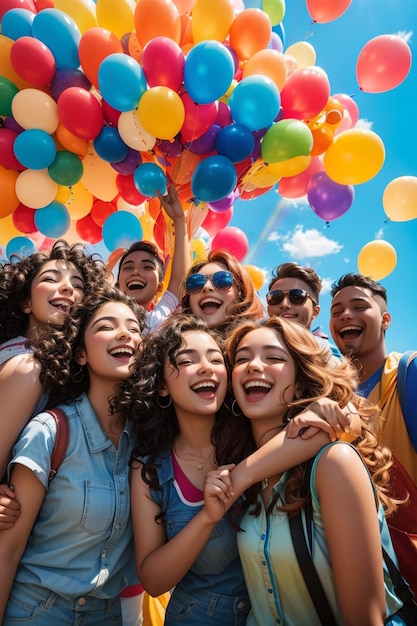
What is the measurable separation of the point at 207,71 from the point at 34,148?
1661 mm

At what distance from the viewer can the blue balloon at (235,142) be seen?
150 inches

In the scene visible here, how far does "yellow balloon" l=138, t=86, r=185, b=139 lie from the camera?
11.6ft

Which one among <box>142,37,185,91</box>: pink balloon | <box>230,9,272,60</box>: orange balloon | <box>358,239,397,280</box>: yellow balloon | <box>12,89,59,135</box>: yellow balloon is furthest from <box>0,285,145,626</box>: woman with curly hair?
<box>358,239,397,280</box>: yellow balloon

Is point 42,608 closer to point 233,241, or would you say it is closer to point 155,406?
point 155,406

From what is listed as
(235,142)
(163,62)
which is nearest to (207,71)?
(163,62)

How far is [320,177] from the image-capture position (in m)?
4.66

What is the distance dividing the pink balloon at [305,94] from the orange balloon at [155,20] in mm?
1141

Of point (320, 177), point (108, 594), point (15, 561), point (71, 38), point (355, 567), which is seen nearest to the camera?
point (355, 567)

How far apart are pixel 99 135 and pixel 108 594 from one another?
359 centimetres

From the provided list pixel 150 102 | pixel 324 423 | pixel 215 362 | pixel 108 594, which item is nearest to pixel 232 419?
pixel 215 362

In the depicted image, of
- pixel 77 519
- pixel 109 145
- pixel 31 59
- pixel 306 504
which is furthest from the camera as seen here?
pixel 109 145

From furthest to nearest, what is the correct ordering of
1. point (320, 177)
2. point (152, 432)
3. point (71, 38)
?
point (320, 177) → point (71, 38) → point (152, 432)

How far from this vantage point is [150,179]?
12.9 feet

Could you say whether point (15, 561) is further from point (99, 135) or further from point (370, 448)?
point (99, 135)
